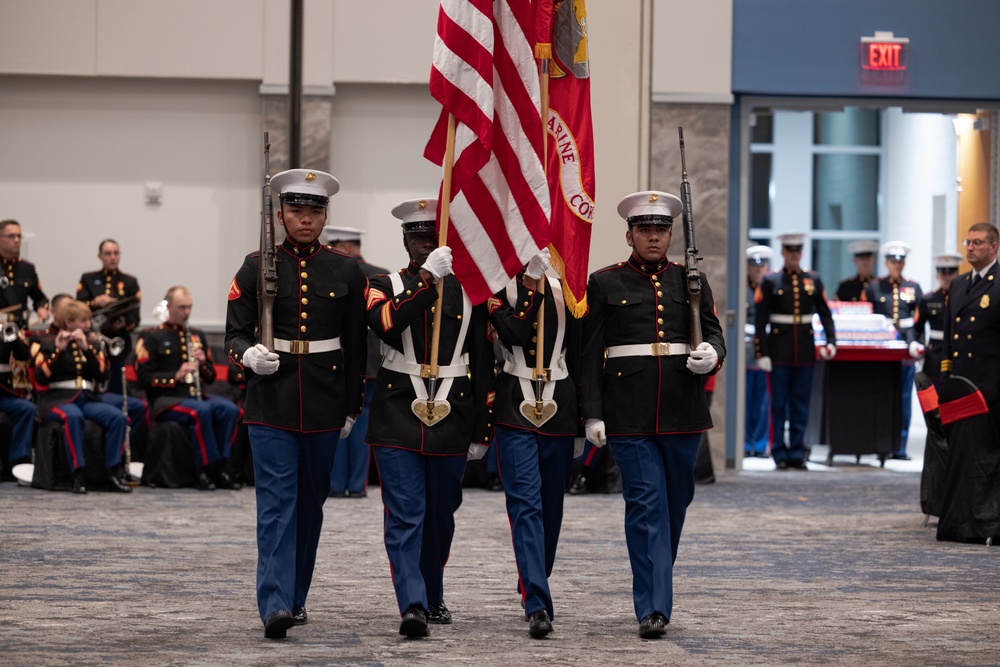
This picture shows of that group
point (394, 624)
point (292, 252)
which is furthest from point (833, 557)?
point (292, 252)

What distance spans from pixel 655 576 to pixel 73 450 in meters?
6.52

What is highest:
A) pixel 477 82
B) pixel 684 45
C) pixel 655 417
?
pixel 684 45

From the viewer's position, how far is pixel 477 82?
6777 millimetres

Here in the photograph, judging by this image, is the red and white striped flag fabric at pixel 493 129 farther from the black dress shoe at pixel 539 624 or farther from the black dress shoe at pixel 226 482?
the black dress shoe at pixel 226 482

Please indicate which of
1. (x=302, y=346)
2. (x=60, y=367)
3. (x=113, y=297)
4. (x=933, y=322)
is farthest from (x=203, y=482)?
(x=933, y=322)

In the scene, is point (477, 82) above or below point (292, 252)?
above

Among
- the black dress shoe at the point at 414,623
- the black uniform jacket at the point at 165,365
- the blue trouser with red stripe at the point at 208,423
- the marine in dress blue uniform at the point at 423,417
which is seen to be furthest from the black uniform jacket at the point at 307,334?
the black uniform jacket at the point at 165,365

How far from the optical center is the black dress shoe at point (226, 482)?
12.2 metres

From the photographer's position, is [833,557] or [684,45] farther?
[684,45]

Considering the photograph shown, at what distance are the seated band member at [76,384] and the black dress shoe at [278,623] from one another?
6.02 m

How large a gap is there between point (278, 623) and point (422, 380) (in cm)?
112

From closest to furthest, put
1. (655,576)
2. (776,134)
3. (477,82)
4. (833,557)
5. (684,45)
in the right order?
(655,576)
(477,82)
(833,557)
(684,45)
(776,134)

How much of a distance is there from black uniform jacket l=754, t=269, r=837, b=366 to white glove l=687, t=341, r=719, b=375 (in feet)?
27.2

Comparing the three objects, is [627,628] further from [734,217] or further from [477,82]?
[734,217]
